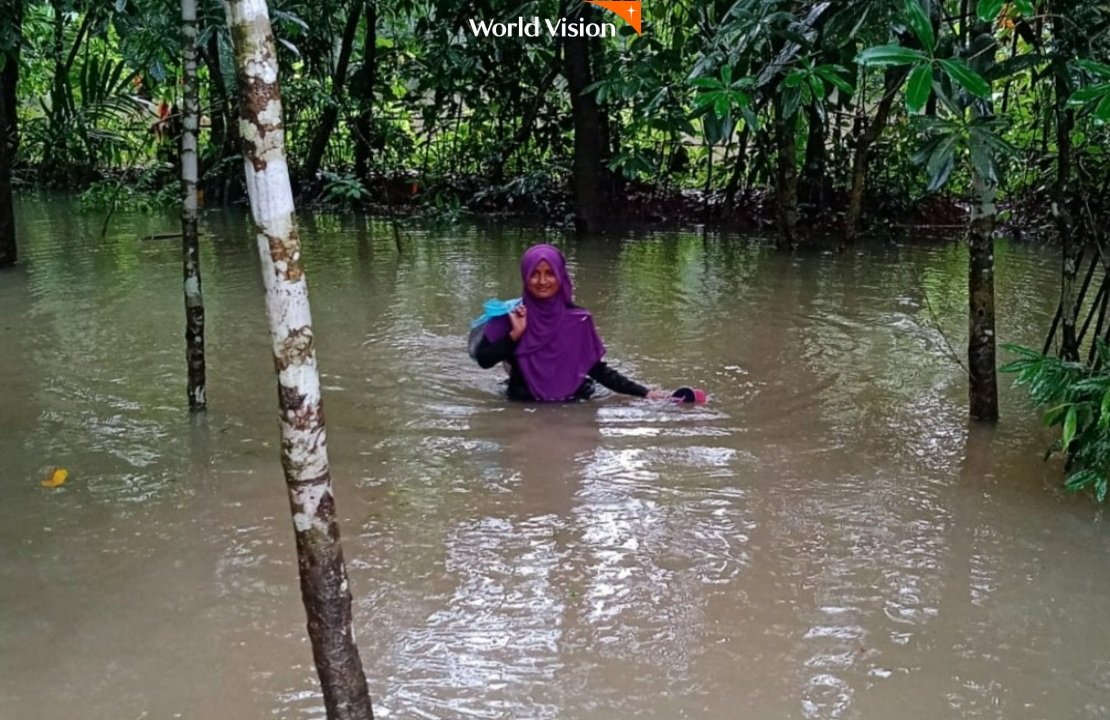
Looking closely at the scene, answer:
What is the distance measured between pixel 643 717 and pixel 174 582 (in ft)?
4.95

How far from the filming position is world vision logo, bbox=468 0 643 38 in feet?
30.7

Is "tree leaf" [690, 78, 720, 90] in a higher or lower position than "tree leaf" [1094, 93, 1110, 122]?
higher

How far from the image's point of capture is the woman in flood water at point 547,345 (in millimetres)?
5109

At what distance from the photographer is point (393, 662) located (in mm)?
2795

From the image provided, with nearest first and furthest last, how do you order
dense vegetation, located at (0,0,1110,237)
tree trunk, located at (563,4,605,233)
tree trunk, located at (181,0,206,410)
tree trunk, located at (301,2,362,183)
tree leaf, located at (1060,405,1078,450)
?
1. tree leaf, located at (1060,405,1078,450)
2. tree trunk, located at (181,0,206,410)
3. dense vegetation, located at (0,0,1110,237)
4. tree trunk, located at (563,4,605,233)
5. tree trunk, located at (301,2,362,183)

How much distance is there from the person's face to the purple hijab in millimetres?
31

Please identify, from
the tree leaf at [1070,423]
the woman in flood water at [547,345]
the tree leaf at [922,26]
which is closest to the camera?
the tree leaf at [922,26]

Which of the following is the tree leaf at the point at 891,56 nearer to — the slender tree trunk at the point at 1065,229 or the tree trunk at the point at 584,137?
the slender tree trunk at the point at 1065,229

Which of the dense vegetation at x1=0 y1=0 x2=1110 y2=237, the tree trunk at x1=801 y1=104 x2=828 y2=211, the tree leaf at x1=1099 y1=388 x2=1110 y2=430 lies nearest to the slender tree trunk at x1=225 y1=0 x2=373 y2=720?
the tree leaf at x1=1099 y1=388 x2=1110 y2=430

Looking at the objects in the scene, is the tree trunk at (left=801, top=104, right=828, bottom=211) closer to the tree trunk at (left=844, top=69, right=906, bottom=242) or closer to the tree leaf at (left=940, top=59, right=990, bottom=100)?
the tree trunk at (left=844, top=69, right=906, bottom=242)

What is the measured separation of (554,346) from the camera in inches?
205

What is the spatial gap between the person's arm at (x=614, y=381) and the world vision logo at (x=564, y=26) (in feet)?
13.8

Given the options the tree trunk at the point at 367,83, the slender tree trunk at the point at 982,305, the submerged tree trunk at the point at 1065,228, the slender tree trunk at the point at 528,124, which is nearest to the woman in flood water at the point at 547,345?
the slender tree trunk at the point at 982,305

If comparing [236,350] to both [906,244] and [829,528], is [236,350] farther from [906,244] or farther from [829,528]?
[906,244]
